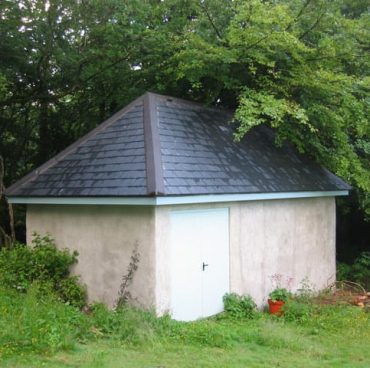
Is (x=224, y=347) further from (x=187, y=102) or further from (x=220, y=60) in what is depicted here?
(x=220, y=60)

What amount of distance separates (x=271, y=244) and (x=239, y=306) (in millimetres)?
1924

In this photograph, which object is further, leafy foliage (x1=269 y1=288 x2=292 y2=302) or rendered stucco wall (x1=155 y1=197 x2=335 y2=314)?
leafy foliage (x1=269 y1=288 x2=292 y2=302)

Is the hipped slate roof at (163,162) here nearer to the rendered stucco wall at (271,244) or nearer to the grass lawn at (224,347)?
the rendered stucco wall at (271,244)

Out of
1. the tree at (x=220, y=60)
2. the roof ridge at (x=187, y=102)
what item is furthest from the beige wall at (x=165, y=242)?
the roof ridge at (x=187, y=102)

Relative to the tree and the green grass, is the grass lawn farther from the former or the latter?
the tree

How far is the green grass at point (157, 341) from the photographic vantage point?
6.77 metres

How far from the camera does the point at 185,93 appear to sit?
1505cm

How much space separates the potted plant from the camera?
10.8 metres

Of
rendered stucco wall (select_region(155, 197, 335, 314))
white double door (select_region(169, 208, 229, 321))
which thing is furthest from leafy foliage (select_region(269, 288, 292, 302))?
white double door (select_region(169, 208, 229, 321))

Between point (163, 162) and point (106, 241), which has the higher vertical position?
point (163, 162)

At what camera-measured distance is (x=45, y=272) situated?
Result: 10.1 metres

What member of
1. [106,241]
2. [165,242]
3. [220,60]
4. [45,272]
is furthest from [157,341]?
[220,60]

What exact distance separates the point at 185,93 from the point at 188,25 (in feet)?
6.39

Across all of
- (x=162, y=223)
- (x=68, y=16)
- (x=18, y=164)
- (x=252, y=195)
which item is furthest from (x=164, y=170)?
(x=18, y=164)
